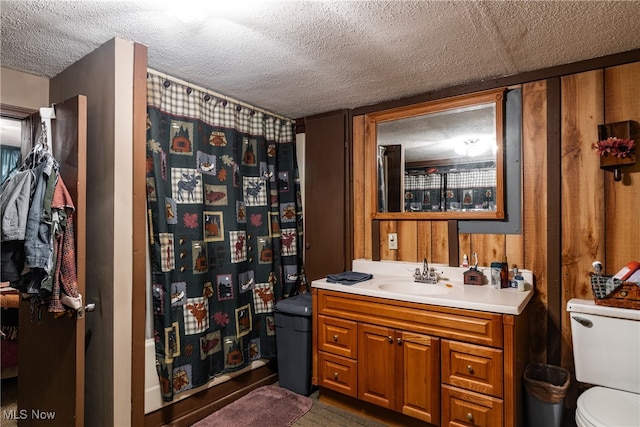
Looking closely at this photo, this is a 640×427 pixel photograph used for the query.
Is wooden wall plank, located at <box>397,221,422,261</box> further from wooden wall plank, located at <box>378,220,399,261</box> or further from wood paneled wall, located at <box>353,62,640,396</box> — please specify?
wood paneled wall, located at <box>353,62,640,396</box>

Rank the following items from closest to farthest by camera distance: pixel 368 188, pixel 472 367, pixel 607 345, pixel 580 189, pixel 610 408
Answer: pixel 610 408, pixel 607 345, pixel 472 367, pixel 580 189, pixel 368 188

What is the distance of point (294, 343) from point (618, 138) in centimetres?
238

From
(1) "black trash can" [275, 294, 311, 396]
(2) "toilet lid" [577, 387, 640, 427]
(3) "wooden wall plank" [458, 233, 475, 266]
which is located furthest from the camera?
(1) "black trash can" [275, 294, 311, 396]

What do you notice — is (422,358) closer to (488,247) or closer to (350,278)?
(350,278)

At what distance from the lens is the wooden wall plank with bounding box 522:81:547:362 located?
2217 millimetres

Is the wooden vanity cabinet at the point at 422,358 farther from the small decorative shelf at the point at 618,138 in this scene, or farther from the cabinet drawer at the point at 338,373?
the small decorative shelf at the point at 618,138

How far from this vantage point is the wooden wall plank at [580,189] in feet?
6.81

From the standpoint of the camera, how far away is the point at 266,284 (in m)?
2.87

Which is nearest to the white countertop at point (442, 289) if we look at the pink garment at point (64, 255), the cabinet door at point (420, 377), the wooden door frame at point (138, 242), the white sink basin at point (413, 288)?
the white sink basin at point (413, 288)

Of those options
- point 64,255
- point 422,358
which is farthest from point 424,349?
point 64,255

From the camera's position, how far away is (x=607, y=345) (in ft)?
5.81

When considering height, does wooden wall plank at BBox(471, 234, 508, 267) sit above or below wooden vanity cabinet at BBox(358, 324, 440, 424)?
above

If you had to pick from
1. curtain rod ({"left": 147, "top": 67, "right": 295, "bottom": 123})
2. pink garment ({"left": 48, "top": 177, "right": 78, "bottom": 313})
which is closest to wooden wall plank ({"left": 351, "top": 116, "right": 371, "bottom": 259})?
curtain rod ({"left": 147, "top": 67, "right": 295, "bottom": 123})

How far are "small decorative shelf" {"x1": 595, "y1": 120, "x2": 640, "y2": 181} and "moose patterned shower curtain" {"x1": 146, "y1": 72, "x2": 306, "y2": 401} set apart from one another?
2122 mm
